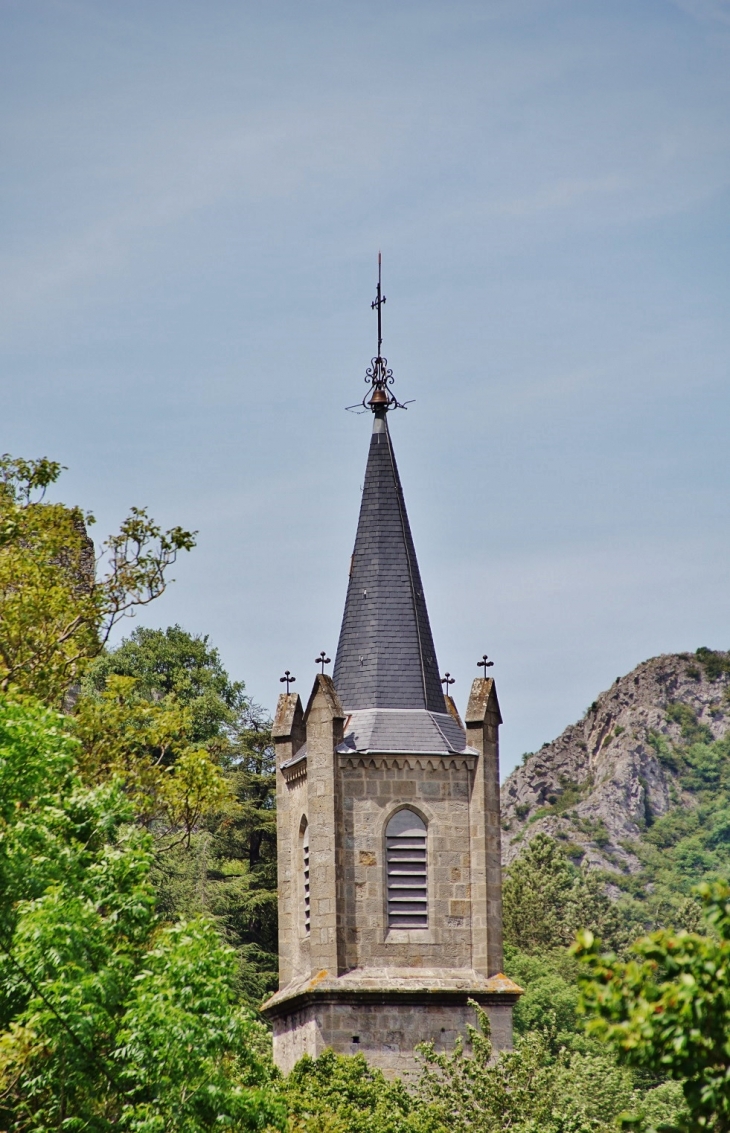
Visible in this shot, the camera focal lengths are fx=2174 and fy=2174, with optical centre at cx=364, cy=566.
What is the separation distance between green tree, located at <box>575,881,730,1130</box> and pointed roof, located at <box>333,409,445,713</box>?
22.8 metres

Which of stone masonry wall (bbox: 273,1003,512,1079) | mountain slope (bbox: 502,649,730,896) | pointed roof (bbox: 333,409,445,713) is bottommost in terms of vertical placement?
stone masonry wall (bbox: 273,1003,512,1079)

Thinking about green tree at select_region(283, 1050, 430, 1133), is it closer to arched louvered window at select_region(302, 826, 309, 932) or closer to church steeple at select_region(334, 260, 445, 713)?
arched louvered window at select_region(302, 826, 309, 932)

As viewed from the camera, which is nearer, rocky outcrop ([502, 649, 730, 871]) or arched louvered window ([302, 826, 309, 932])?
arched louvered window ([302, 826, 309, 932])

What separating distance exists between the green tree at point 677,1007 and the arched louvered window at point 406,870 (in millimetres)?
21345

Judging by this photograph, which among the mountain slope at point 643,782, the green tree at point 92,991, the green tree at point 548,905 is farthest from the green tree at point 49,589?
the mountain slope at point 643,782

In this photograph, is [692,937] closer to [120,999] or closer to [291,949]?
[120,999]

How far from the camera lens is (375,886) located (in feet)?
120

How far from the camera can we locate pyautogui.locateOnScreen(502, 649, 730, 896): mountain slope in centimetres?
16375

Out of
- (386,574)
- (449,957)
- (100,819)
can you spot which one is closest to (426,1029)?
(449,957)

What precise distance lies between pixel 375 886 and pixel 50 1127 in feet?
54.4

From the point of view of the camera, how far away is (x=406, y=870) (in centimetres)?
3672

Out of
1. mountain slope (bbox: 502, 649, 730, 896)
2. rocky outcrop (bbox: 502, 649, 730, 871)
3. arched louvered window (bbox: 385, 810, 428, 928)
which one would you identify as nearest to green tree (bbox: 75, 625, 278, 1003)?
arched louvered window (bbox: 385, 810, 428, 928)

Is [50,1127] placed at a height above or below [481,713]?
below

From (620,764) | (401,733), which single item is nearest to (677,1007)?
(401,733)
